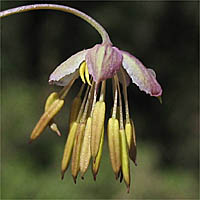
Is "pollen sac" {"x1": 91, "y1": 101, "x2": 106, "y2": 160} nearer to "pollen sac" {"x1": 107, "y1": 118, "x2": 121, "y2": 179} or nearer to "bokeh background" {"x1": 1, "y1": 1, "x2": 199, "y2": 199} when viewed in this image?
"pollen sac" {"x1": 107, "y1": 118, "x2": 121, "y2": 179}

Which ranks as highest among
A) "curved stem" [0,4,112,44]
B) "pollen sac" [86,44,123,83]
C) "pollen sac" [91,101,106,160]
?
"curved stem" [0,4,112,44]

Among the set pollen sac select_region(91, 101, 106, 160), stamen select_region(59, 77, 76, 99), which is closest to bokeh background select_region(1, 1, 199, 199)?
stamen select_region(59, 77, 76, 99)

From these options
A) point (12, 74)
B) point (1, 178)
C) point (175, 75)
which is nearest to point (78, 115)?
point (1, 178)

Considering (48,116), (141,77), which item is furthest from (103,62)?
(48,116)

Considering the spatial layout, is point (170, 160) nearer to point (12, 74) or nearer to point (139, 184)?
point (139, 184)

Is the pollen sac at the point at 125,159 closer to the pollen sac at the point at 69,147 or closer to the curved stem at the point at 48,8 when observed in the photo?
the pollen sac at the point at 69,147

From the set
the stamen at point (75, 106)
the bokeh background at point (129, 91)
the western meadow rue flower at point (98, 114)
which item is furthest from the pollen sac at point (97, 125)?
the bokeh background at point (129, 91)
